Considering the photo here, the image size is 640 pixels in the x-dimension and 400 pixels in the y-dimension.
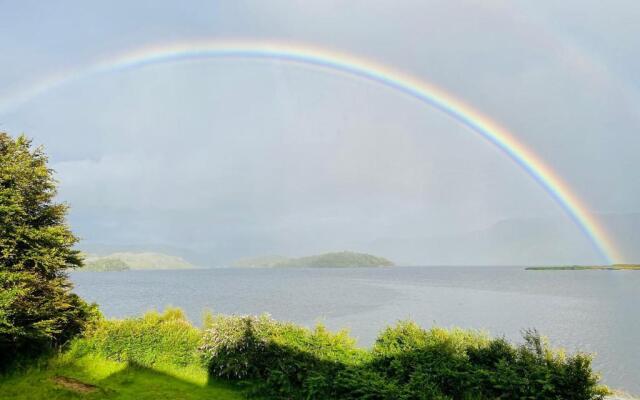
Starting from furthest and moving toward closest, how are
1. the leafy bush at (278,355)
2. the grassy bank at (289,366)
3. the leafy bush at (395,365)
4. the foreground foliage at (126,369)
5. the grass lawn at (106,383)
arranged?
1. the foreground foliage at (126,369)
2. the grass lawn at (106,383)
3. the leafy bush at (278,355)
4. the grassy bank at (289,366)
5. the leafy bush at (395,365)

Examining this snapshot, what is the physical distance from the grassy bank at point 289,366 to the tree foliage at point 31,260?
126 cm

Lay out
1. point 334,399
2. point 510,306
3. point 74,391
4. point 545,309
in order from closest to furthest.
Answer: point 334,399 < point 74,391 < point 545,309 < point 510,306

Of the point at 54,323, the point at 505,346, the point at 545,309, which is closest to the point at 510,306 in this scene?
the point at 545,309

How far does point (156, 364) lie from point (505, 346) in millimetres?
12856

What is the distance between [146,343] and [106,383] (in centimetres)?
210

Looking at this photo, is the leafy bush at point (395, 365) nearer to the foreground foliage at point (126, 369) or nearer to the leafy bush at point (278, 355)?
the leafy bush at point (278, 355)

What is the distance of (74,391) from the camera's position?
1411 cm

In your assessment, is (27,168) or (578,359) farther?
(27,168)

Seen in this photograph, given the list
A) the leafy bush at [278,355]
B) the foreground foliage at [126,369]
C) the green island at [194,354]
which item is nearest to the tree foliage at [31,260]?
the green island at [194,354]

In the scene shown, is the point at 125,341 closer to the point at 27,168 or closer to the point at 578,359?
the point at 27,168

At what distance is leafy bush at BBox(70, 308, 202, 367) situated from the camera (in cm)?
1642

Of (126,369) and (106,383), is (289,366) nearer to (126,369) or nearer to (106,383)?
(106,383)

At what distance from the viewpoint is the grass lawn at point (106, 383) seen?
1380 centimetres

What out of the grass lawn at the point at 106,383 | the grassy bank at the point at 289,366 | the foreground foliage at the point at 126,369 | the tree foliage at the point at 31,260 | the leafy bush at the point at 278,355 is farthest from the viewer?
the tree foliage at the point at 31,260
